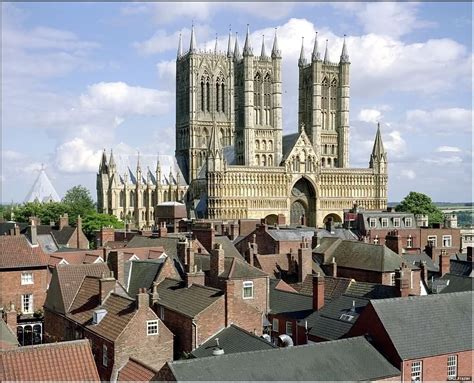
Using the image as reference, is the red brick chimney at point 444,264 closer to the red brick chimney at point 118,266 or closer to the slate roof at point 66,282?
the red brick chimney at point 118,266

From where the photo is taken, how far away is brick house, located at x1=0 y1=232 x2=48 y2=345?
42.5 metres

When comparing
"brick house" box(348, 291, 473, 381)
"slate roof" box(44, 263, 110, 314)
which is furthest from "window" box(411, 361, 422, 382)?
"slate roof" box(44, 263, 110, 314)

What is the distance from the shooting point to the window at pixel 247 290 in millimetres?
36219

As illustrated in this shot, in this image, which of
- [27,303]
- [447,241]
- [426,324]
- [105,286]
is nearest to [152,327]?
[105,286]

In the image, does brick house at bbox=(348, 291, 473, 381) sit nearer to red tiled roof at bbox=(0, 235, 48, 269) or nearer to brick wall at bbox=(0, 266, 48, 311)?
brick wall at bbox=(0, 266, 48, 311)

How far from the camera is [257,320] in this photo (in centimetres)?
3300

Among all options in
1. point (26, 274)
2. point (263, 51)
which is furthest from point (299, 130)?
point (26, 274)

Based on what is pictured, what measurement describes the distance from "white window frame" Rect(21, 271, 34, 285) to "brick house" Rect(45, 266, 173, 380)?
34.0 feet

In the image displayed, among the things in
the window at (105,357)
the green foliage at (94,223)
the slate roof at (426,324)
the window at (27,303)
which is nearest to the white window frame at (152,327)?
the window at (105,357)

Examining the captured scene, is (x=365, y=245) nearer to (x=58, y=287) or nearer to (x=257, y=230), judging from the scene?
(x=257, y=230)

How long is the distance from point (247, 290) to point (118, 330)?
29.8 ft

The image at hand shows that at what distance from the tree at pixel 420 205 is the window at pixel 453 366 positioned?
88.6 meters

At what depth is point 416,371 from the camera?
87.1 feet

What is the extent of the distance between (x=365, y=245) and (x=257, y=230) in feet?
39.8
